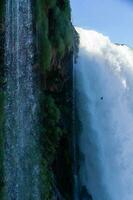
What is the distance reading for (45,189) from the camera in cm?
1445

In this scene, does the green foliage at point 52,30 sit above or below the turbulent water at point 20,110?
above

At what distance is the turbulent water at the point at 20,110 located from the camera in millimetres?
13766

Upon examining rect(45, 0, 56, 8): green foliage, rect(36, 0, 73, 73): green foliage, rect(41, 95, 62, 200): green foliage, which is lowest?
rect(41, 95, 62, 200): green foliage

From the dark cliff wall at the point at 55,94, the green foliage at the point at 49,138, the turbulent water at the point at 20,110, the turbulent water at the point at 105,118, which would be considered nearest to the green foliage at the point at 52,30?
the dark cliff wall at the point at 55,94

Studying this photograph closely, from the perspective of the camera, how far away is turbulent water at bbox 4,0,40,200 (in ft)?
45.2

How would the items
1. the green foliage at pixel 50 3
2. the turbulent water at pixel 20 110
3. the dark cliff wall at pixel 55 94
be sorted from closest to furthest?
the turbulent water at pixel 20 110 < the dark cliff wall at pixel 55 94 < the green foliage at pixel 50 3

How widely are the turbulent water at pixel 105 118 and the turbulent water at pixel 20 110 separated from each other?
183cm

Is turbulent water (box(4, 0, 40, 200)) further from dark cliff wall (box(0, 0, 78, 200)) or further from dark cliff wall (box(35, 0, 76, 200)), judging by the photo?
dark cliff wall (box(35, 0, 76, 200))

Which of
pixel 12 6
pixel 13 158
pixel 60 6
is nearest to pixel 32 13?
pixel 12 6

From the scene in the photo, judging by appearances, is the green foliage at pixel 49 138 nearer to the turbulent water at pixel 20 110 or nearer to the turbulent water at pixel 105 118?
the turbulent water at pixel 20 110

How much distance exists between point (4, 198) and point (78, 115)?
353cm

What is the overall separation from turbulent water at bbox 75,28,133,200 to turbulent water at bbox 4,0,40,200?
72.1 inches

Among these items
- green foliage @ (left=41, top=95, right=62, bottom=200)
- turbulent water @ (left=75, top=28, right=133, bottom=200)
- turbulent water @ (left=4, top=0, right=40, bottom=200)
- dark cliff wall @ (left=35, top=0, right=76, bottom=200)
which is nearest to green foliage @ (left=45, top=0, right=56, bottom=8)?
dark cliff wall @ (left=35, top=0, right=76, bottom=200)

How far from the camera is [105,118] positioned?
16.4 metres
